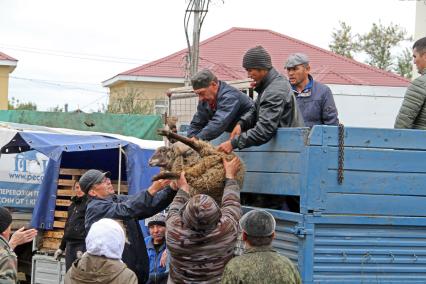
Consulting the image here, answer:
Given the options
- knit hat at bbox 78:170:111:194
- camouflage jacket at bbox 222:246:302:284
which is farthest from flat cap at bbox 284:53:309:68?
camouflage jacket at bbox 222:246:302:284

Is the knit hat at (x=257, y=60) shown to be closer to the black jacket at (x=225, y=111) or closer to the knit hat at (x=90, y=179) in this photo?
the black jacket at (x=225, y=111)

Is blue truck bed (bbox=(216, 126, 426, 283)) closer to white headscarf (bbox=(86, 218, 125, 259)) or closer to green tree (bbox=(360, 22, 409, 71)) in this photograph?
white headscarf (bbox=(86, 218, 125, 259))

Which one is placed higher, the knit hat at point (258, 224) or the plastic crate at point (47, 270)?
the knit hat at point (258, 224)

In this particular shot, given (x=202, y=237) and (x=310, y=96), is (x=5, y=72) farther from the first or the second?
(x=202, y=237)

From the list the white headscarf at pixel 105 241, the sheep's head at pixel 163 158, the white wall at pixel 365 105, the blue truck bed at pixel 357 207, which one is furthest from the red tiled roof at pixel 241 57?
the white headscarf at pixel 105 241

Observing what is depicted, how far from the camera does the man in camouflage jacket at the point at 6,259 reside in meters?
4.76

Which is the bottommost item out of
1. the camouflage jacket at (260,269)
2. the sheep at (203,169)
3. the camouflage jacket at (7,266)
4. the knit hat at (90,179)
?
the camouflage jacket at (7,266)

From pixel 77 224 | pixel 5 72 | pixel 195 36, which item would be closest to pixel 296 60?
pixel 77 224

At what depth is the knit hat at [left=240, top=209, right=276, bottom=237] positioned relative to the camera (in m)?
4.25

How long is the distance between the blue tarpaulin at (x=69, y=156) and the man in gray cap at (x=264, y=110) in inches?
194

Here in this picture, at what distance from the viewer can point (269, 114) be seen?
533 cm

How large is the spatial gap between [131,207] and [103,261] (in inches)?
51.4

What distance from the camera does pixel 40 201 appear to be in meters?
10.7

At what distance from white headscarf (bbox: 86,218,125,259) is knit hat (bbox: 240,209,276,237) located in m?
0.88
